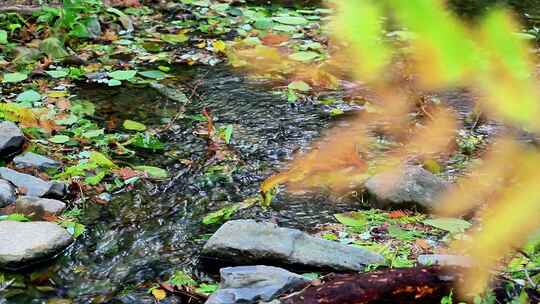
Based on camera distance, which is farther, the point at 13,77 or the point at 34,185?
the point at 13,77

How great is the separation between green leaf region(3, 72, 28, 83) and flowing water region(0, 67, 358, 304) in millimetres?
436

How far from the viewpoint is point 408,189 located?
3105mm

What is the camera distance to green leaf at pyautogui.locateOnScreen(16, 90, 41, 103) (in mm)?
4180

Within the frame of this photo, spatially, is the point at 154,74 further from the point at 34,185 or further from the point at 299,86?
the point at 34,185

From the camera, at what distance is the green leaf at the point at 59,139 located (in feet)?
12.1

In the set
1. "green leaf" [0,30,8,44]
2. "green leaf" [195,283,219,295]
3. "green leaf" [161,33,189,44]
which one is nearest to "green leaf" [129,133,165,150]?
"green leaf" [195,283,219,295]

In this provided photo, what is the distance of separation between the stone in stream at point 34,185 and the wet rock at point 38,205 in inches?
2.3

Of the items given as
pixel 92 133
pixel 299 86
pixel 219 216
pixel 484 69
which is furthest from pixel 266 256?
pixel 299 86

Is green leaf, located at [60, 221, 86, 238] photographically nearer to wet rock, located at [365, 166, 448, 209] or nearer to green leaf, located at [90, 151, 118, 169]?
green leaf, located at [90, 151, 118, 169]

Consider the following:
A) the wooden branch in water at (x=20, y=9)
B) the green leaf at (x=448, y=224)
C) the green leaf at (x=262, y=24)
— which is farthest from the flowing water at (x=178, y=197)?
the wooden branch in water at (x=20, y=9)

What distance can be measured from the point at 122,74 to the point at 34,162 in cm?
142

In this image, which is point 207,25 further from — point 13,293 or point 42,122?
point 13,293

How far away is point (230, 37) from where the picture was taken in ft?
18.5

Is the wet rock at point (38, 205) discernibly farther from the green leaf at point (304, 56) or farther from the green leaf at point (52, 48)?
the green leaf at point (304, 56)
